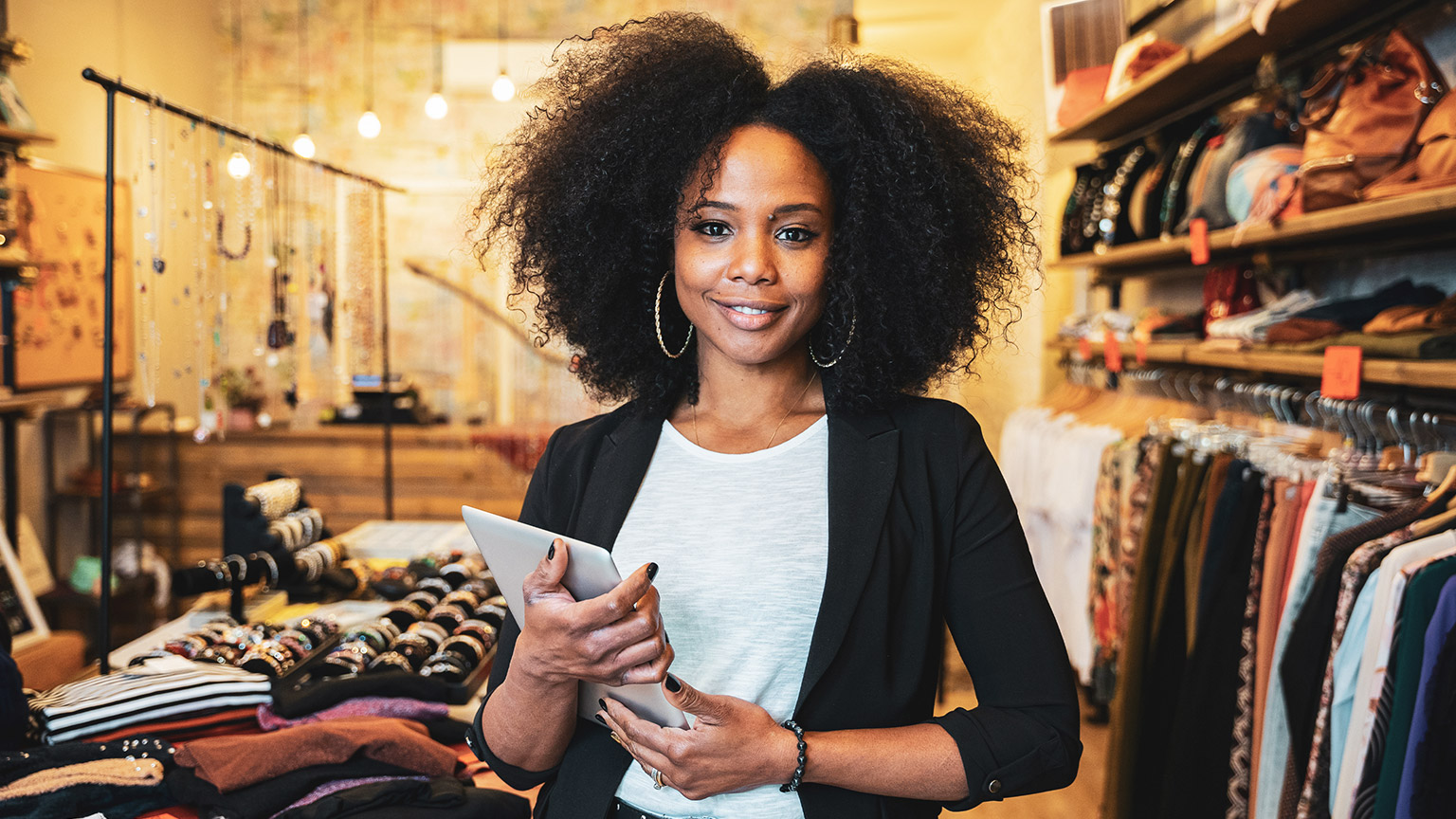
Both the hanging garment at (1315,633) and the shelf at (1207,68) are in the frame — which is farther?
the shelf at (1207,68)

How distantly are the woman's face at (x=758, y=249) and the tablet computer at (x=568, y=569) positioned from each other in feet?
1.14

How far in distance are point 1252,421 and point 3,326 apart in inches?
183

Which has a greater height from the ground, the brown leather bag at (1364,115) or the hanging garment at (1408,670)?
the brown leather bag at (1364,115)

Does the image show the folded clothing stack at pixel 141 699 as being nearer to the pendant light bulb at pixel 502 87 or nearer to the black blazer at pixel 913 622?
the black blazer at pixel 913 622

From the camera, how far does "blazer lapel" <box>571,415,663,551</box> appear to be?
1246 mm

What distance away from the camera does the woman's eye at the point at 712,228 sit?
1250mm

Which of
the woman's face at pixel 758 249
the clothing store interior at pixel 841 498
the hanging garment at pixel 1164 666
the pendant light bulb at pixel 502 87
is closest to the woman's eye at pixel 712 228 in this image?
the woman's face at pixel 758 249

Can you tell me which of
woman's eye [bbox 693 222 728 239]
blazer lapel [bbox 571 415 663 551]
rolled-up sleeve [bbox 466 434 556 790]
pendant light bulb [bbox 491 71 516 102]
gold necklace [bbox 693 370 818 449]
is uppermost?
pendant light bulb [bbox 491 71 516 102]

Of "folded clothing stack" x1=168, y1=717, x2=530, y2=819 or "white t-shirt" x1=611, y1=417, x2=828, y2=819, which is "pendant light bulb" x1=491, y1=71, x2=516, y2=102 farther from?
"white t-shirt" x1=611, y1=417, x2=828, y2=819

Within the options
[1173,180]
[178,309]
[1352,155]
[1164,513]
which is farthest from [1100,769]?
[178,309]

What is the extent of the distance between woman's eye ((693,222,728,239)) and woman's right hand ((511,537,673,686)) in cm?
47

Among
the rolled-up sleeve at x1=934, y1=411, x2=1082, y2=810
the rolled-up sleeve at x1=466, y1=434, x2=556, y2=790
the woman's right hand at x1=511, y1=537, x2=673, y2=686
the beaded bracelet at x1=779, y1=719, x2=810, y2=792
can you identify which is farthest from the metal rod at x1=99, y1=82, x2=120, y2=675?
the rolled-up sleeve at x1=934, y1=411, x2=1082, y2=810

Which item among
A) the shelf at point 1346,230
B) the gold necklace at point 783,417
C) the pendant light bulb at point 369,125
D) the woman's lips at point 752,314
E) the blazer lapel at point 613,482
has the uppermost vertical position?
the pendant light bulb at point 369,125

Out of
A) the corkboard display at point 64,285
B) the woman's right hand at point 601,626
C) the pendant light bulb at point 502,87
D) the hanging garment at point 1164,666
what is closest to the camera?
the woman's right hand at point 601,626
